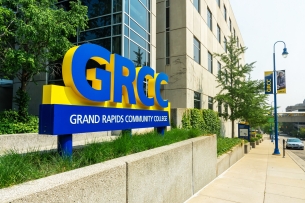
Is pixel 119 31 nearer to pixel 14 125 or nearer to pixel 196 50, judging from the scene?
pixel 14 125

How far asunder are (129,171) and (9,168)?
1.59m

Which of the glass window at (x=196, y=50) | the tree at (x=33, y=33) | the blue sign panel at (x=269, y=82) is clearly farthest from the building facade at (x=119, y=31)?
the blue sign panel at (x=269, y=82)

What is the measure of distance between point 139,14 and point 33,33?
24.1 feet

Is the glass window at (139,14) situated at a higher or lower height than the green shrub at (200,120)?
higher

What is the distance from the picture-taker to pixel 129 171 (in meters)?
3.35

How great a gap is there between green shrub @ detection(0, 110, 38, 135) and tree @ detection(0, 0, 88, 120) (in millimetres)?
364

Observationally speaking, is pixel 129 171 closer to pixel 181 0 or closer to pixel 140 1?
pixel 140 1

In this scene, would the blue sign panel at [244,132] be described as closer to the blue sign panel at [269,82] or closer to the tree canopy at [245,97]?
the tree canopy at [245,97]

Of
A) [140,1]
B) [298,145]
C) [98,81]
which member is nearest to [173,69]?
[140,1]

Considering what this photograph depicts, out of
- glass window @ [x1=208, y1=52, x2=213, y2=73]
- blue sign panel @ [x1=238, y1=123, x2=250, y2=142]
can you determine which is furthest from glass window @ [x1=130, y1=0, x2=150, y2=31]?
blue sign panel @ [x1=238, y1=123, x2=250, y2=142]

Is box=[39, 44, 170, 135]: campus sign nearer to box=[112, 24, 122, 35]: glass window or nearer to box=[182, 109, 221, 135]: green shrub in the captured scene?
box=[112, 24, 122, 35]: glass window

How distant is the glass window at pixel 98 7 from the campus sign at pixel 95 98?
8583 millimetres

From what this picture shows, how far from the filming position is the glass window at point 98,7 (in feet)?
43.2

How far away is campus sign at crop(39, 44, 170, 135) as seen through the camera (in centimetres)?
365
